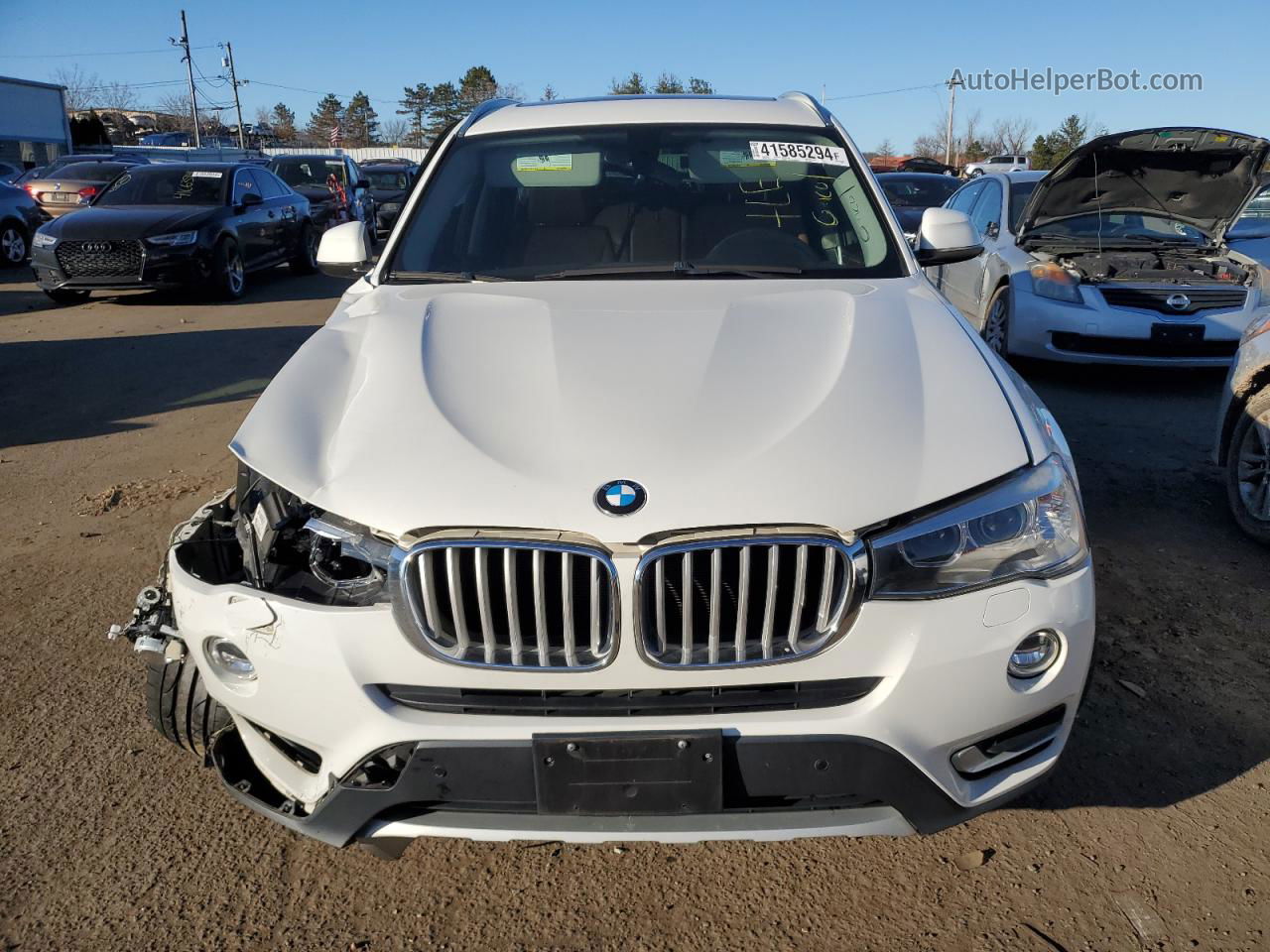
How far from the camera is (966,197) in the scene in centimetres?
935

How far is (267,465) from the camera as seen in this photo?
215cm

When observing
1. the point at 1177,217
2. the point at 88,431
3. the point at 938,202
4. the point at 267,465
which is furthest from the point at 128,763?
the point at 938,202

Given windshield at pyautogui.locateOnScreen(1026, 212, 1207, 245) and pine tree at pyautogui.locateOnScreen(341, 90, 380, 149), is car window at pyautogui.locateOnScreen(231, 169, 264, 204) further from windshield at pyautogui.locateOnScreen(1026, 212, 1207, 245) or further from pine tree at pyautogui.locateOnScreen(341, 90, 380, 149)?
pine tree at pyautogui.locateOnScreen(341, 90, 380, 149)

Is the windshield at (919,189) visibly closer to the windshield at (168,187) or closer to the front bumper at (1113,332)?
the front bumper at (1113,332)

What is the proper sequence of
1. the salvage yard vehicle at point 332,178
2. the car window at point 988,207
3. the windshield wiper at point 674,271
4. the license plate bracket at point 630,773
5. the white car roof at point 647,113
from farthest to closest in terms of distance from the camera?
the salvage yard vehicle at point 332,178
the car window at point 988,207
the white car roof at point 647,113
the windshield wiper at point 674,271
the license plate bracket at point 630,773

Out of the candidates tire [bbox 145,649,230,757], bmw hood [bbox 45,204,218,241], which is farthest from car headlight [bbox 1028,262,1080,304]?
bmw hood [bbox 45,204,218,241]

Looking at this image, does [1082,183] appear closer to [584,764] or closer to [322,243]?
[322,243]

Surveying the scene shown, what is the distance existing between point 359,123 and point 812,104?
8089 centimetres

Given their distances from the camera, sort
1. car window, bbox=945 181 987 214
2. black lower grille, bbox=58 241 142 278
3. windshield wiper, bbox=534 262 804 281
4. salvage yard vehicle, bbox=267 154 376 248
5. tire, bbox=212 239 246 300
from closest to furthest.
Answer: windshield wiper, bbox=534 262 804 281 < car window, bbox=945 181 987 214 < black lower grille, bbox=58 241 142 278 < tire, bbox=212 239 246 300 < salvage yard vehicle, bbox=267 154 376 248

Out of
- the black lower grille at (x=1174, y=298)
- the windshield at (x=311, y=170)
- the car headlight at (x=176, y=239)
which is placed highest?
the windshield at (x=311, y=170)

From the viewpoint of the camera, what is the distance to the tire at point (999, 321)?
7277mm

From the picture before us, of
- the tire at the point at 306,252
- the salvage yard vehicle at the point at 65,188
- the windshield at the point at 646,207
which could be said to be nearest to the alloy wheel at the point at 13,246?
the salvage yard vehicle at the point at 65,188

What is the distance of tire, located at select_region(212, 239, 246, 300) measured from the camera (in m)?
11.4

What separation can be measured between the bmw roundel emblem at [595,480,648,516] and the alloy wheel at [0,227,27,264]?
1637cm
